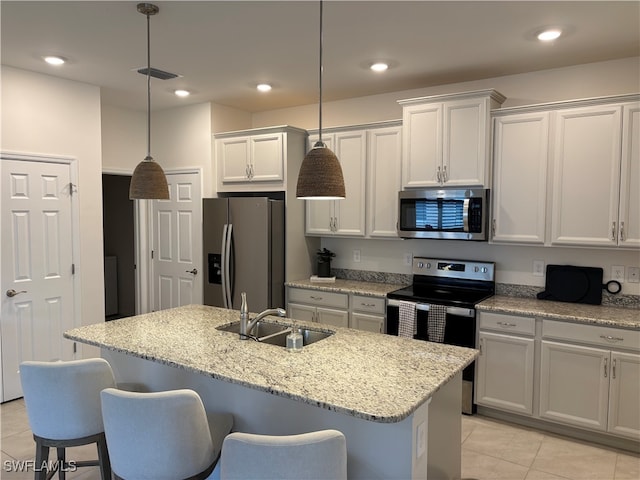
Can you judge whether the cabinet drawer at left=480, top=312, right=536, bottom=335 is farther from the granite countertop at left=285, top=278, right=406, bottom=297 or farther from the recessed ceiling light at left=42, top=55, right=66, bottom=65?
the recessed ceiling light at left=42, top=55, right=66, bottom=65

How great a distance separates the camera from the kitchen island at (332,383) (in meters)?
1.76

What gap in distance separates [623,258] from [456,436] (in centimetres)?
209

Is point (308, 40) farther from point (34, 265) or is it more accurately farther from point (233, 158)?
point (34, 265)

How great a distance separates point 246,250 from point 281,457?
307 cm

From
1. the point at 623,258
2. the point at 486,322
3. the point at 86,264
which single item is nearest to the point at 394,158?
the point at 486,322

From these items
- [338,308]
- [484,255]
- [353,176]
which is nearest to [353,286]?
[338,308]

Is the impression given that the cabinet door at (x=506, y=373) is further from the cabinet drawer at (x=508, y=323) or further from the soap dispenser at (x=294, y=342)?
the soap dispenser at (x=294, y=342)

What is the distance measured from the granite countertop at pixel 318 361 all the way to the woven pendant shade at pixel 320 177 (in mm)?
757

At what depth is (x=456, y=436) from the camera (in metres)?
2.33

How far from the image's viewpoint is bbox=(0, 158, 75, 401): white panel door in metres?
Answer: 3.75

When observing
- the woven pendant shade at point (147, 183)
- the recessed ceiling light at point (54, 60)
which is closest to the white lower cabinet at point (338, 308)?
the woven pendant shade at point (147, 183)

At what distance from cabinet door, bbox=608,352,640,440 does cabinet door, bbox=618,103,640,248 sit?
0.77 m

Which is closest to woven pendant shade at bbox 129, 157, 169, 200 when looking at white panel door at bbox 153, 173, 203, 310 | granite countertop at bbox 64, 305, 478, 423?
granite countertop at bbox 64, 305, 478, 423

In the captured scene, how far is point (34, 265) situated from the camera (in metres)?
3.92
